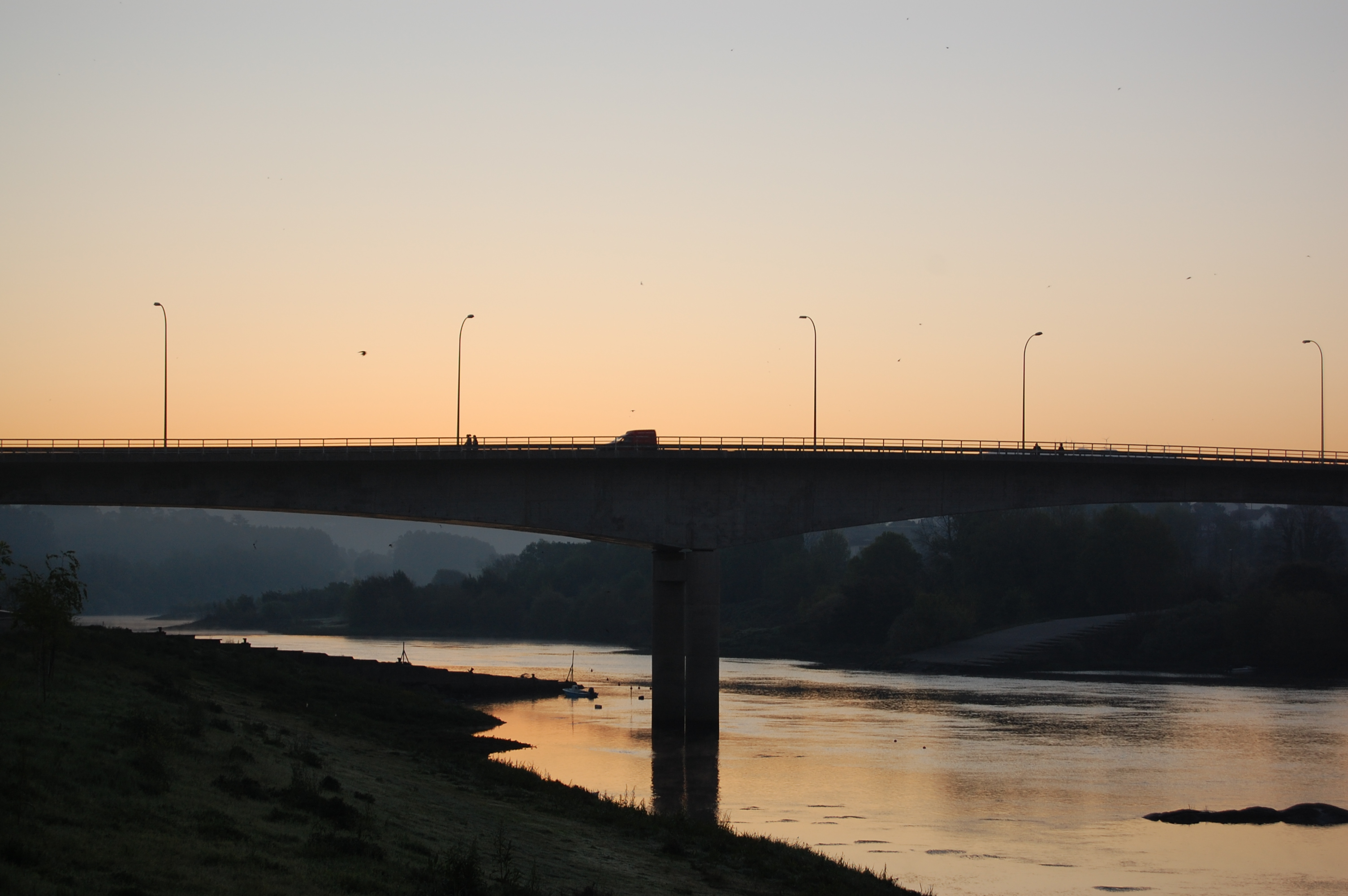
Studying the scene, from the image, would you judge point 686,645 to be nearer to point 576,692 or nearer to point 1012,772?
point 1012,772

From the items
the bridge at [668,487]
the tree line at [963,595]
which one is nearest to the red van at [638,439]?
the bridge at [668,487]

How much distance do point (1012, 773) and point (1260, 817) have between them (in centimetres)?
1099

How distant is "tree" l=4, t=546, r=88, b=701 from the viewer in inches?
1224

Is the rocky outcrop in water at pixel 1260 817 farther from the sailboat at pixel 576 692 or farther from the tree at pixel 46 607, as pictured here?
the sailboat at pixel 576 692

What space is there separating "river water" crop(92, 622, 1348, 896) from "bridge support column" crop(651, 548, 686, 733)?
2566 mm

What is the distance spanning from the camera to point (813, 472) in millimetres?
65250

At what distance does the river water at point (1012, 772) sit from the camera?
114ft

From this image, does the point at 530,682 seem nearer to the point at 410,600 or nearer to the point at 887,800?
the point at 887,800

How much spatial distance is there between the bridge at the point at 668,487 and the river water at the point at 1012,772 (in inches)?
315

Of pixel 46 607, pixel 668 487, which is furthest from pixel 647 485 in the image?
pixel 46 607

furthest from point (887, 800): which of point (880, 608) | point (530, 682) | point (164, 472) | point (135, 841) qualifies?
point (880, 608)

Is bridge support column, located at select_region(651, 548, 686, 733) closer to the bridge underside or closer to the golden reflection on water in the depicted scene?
the bridge underside

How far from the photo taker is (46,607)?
31.1 metres

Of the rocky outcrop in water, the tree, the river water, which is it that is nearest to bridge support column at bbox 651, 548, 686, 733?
the river water
